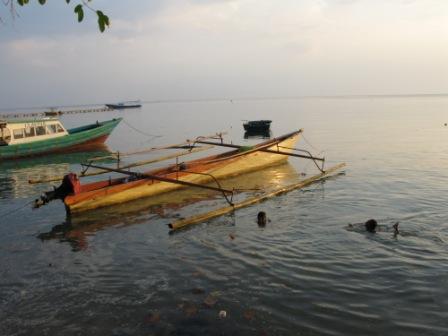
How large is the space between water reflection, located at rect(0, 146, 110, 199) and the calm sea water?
7.92ft

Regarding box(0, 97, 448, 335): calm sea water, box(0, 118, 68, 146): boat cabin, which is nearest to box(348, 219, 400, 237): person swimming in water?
box(0, 97, 448, 335): calm sea water

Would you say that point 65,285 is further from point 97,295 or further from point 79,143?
point 79,143

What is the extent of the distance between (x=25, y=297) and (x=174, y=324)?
10.5ft

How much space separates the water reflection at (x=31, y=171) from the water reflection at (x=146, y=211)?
5392mm

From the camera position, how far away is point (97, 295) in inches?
320

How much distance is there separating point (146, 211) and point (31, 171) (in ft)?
44.5

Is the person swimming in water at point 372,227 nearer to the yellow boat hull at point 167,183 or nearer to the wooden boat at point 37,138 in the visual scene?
the yellow boat hull at point 167,183

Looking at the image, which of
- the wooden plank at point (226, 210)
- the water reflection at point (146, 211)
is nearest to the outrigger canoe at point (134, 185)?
the water reflection at point (146, 211)

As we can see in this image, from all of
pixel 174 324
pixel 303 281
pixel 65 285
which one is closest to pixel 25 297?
pixel 65 285

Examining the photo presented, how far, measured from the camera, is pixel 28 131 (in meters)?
29.8

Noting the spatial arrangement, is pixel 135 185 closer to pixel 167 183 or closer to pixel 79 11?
pixel 167 183

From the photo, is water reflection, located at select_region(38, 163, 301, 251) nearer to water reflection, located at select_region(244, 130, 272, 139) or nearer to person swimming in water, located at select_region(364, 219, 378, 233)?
person swimming in water, located at select_region(364, 219, 378, 233)

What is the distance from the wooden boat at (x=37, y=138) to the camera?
28.2 m

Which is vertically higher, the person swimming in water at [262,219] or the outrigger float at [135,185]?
the outrigger float at [135,185]
